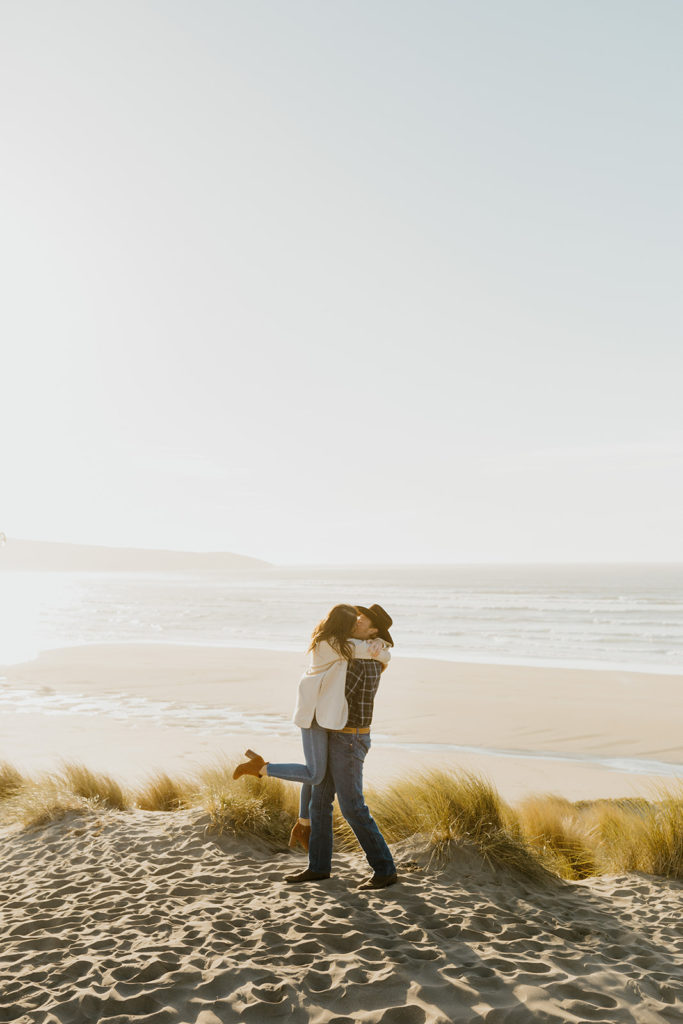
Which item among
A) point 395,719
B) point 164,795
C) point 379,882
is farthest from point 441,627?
point 379,882

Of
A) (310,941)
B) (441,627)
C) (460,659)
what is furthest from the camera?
(441,627)

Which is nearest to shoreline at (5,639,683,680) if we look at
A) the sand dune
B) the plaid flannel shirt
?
the sand dune

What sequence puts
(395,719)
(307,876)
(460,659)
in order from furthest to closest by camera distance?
(460,659), (395,719), (307,876)

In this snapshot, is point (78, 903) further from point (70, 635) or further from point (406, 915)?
point (70, 635)

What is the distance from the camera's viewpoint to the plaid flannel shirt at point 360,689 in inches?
204

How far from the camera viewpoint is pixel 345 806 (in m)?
5.16

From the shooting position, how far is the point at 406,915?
15.8ft

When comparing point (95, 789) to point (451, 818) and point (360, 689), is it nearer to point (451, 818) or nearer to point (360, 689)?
point (451, 818)

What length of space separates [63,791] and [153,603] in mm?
54911

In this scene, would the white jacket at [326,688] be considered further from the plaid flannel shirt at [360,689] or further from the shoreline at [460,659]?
the shoreline at [460,659]

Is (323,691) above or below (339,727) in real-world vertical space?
above

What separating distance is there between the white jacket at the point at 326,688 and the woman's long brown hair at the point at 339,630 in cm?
4

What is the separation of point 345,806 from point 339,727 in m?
0.58

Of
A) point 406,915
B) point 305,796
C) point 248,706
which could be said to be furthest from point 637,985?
point 248,706
